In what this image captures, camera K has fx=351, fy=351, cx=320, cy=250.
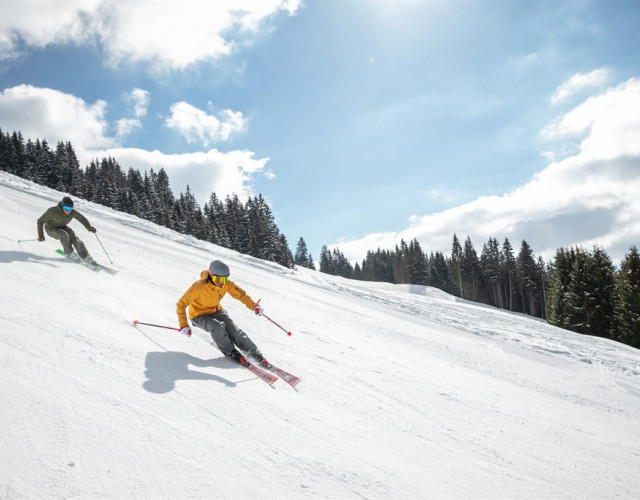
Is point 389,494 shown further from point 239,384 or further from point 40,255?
point 40,255

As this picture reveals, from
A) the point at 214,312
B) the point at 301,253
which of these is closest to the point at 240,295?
the point at 214,312

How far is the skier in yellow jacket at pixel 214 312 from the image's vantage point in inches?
223

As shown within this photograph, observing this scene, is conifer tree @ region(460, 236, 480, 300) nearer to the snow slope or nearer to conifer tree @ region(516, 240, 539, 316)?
conifer tree @ region(516, 240, 539, 316)

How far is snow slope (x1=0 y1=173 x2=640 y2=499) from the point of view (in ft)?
9.00

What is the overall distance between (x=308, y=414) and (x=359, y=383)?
1673mm

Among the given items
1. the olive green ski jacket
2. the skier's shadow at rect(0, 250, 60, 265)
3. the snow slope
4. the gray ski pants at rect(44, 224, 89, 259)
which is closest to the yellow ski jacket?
the snow slope

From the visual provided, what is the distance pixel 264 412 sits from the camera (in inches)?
157

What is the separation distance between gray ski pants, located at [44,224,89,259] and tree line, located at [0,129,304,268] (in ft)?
139

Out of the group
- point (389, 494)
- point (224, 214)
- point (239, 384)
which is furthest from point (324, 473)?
point (224, 214)

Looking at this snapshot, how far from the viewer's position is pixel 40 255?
27.3ft

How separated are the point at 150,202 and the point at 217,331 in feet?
262

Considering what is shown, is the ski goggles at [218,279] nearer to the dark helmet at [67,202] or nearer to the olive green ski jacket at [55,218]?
the olive green ski jacket at [55,218]

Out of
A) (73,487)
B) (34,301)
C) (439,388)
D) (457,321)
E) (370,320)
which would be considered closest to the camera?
(73,487)

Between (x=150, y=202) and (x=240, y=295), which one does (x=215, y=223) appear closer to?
(x=150, y=202)
